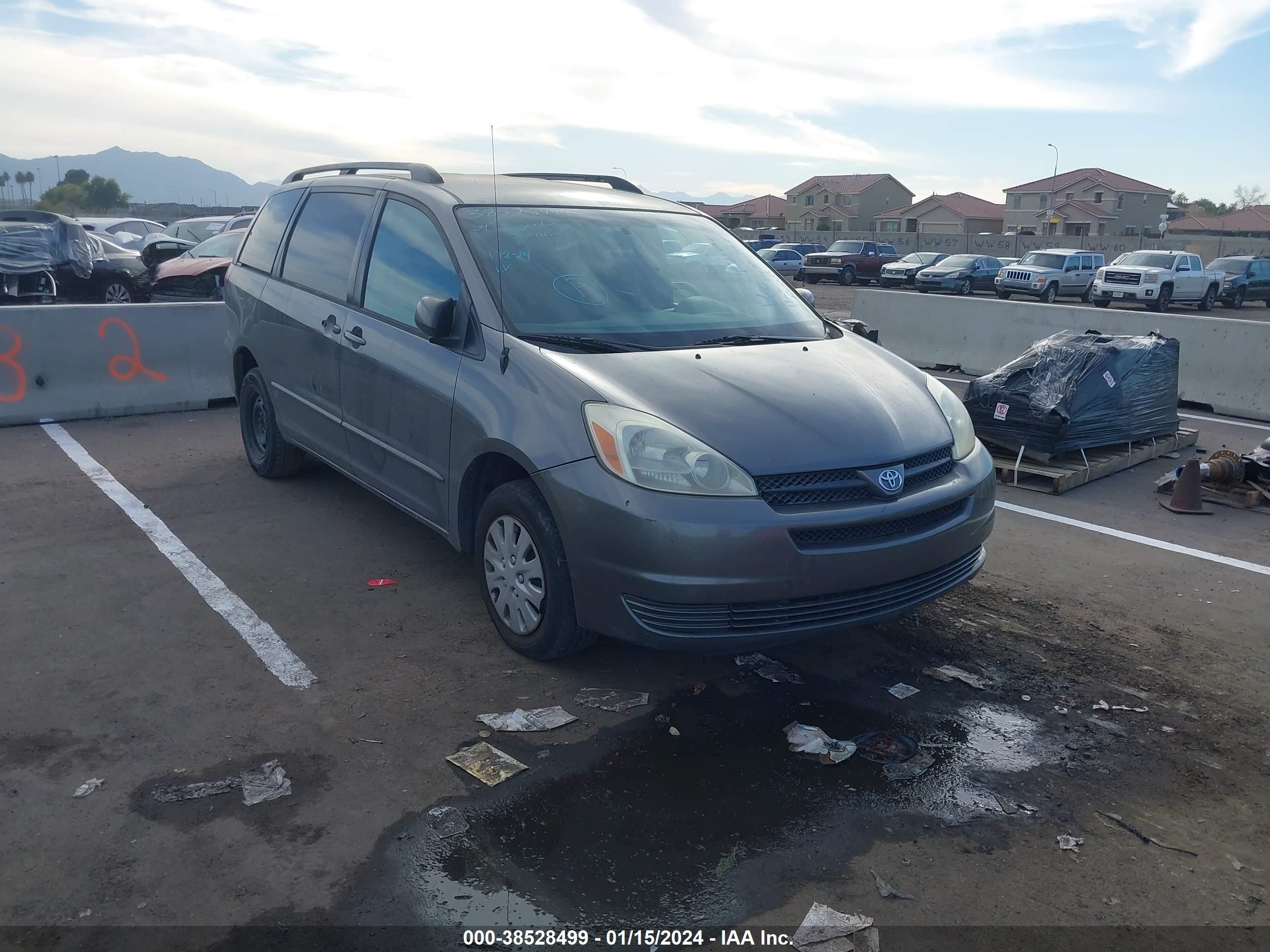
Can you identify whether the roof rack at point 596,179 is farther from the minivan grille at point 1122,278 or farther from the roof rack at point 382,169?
the minivan grille at point 1122,278

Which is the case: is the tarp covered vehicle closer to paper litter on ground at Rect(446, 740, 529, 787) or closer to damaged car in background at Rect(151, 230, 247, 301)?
damaged car in background at Rect(151, 230, 247, 301)

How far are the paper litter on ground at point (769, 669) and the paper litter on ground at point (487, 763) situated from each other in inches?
47.1

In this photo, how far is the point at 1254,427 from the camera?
32.3ft

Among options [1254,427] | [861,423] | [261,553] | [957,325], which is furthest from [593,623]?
[957,325]

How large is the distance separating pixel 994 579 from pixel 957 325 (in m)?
8.23

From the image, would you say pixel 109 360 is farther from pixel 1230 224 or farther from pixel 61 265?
pixel 1230 224

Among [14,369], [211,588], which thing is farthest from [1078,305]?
[211,588]

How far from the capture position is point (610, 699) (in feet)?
13.0

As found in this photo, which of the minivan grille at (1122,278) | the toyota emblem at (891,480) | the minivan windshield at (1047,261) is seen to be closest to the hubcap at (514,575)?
the toyota emblem at (891,480)

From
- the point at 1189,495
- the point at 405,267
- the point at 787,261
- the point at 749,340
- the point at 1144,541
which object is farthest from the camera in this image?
the point at 787,261

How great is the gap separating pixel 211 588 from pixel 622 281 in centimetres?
254

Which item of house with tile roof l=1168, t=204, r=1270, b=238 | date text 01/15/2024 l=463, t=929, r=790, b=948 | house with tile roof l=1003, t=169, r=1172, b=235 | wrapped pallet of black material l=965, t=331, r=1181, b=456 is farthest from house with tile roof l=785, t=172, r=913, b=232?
date text 01/15/2024 l=463, t=929, r=790, b=948

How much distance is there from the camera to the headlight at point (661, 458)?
3.59m

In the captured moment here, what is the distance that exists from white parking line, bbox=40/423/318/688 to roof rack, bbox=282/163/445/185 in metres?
2.28
